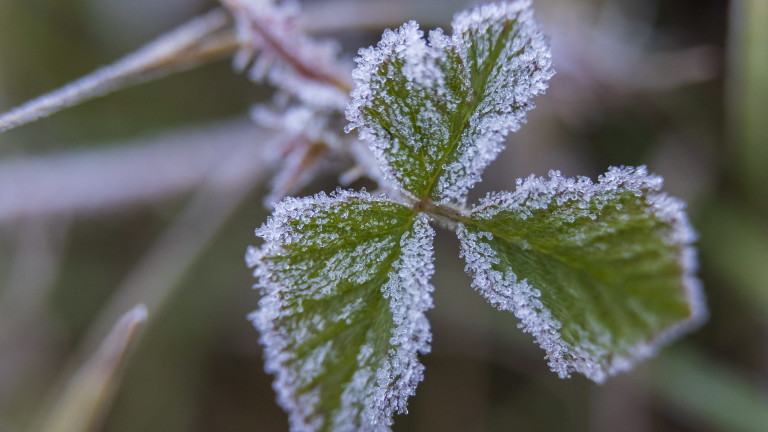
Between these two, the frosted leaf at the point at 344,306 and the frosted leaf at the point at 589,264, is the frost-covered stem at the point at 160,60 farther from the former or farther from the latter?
the frosted leaf at the point at 589,264

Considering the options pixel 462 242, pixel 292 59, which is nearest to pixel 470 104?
pixel 462 242

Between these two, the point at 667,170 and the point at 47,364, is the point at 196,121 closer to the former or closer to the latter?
the point at 47,364

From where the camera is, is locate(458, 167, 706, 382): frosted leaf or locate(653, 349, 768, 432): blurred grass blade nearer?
locate(458, 167, 706, 382): frosted leaf

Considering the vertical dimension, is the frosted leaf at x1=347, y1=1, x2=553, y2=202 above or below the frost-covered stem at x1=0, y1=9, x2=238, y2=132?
below

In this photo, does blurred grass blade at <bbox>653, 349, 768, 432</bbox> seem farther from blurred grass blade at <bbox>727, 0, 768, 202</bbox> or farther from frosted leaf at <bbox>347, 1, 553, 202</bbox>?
frosted leaf at <bbox>347, 1, 553, 202</bbox>

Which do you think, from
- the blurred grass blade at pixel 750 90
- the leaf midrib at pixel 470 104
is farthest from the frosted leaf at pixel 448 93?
the blurred grass blade at pixel 750 90

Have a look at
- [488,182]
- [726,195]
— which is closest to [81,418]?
[488,182]

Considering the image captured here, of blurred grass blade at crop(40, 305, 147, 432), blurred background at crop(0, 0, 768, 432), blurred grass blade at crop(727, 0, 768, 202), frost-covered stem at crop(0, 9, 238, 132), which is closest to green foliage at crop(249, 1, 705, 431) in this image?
blurred grass blade at crop(40, 305, 147, 432)

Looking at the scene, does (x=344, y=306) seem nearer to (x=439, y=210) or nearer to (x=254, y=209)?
(x=439, y=210)
